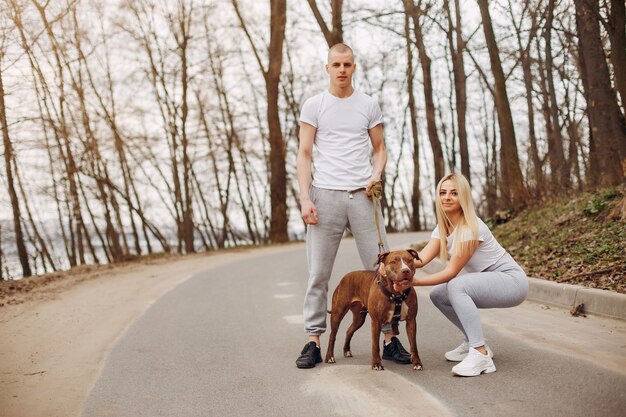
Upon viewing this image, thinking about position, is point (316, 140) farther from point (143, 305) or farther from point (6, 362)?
point (143, 305)

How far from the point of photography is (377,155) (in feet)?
19.3

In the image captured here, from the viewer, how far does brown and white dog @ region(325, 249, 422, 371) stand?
191 inches

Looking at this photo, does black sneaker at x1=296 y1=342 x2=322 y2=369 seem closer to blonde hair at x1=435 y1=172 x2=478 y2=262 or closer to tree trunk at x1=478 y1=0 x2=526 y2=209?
blonde hair at x1=435 y1=172 x2=478 y2=262

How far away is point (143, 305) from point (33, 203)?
3243 centimetres

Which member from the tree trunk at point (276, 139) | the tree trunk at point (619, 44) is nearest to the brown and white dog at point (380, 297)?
the tree trunk at point (619, 44)

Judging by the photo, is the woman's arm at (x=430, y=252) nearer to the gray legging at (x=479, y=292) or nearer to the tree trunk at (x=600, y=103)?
the gray legging at (x=479, y=292)

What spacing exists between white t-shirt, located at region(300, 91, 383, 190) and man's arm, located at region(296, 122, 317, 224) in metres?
0.07

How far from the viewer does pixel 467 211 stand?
534cm

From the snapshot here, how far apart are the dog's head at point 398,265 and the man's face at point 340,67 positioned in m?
1.54

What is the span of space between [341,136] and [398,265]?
1382 mm

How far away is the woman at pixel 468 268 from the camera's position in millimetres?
5238

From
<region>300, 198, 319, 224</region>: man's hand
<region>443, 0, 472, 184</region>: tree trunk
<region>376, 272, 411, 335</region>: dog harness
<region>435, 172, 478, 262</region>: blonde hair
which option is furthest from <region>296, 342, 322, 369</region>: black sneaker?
<region>443, 0, 472, 184</region>: tree trunk

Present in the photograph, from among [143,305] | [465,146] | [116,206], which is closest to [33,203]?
[116,206]

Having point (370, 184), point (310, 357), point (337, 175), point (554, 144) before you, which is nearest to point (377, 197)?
point (370, 184)
